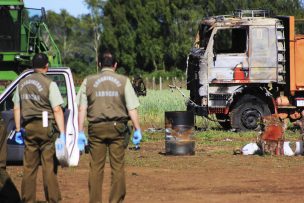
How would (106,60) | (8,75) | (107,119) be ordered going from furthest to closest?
(8,75)
(106,60)
(107,119)

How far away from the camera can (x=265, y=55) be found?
71.3ft

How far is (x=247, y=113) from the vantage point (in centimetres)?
2225

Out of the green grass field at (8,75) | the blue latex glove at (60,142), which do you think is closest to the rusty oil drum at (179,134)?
the green grass field at (8,75)

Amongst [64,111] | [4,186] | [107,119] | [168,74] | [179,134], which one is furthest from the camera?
[168,74]

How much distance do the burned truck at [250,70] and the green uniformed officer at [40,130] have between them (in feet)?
40.0

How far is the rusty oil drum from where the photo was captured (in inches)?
659

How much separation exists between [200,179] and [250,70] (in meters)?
9.37

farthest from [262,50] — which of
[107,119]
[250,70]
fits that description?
[107,119]

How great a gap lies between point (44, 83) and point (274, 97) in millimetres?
13666

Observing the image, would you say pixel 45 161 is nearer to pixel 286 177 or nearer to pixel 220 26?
pixel 286 177

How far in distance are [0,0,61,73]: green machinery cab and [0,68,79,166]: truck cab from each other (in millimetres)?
8690

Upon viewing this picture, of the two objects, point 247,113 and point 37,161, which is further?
point 247,113

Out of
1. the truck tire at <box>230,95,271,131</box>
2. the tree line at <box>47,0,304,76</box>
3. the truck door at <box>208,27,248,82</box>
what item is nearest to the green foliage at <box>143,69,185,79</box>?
the tree line at <box>47,0,304,76</box>

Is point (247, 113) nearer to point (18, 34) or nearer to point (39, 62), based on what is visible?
point (18, 34)
